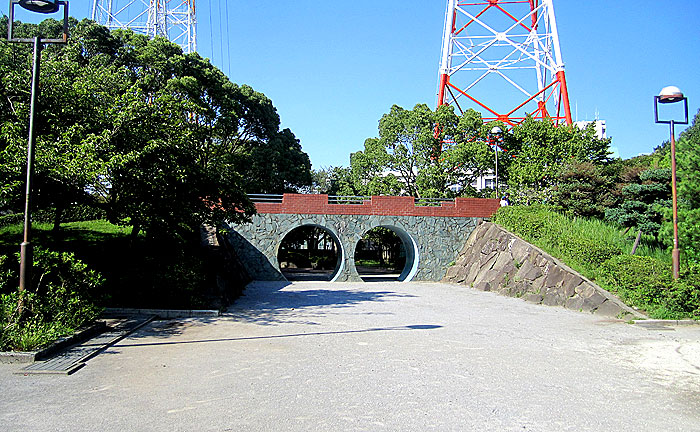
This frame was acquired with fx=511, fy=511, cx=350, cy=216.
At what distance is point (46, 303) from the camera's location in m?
7.74

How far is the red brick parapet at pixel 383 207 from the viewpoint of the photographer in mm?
21375

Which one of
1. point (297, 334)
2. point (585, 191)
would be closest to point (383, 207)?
point (585, 191)

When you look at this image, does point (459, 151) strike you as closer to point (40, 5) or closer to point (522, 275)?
point (522, 275)

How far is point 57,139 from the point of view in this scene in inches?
367

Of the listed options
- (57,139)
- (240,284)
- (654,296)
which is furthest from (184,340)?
(654,296)

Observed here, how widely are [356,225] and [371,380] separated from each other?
15824 millimetres

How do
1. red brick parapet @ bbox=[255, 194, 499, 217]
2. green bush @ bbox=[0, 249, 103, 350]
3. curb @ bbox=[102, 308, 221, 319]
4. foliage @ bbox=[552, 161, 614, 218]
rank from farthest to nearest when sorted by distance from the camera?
red brick parapet @ bbox=[255, 194, 499, 217] < foliage @ bbox=[552, 161, 614, 218] < curb @ bbox=[102, 308, 221, 319] < green bush @ bbox=[0, 249, 103, 350]

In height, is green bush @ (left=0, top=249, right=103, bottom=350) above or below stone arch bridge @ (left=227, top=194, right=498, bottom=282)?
below

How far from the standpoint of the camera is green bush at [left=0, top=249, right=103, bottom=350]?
6.82 metres

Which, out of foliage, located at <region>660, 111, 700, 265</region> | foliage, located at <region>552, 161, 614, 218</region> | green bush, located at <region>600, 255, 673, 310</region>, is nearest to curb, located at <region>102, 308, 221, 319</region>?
green bush, located at <region>600, 255, 673, 310</region>

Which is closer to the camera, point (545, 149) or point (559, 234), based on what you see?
point (559, 234)

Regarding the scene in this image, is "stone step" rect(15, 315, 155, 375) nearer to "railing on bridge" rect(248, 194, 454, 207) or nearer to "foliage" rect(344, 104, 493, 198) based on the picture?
"railing on bridge" rect(248, 194, 454, 207)

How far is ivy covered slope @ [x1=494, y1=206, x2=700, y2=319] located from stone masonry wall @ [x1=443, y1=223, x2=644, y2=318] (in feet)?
1.05

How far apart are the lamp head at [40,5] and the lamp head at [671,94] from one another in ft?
38.7
